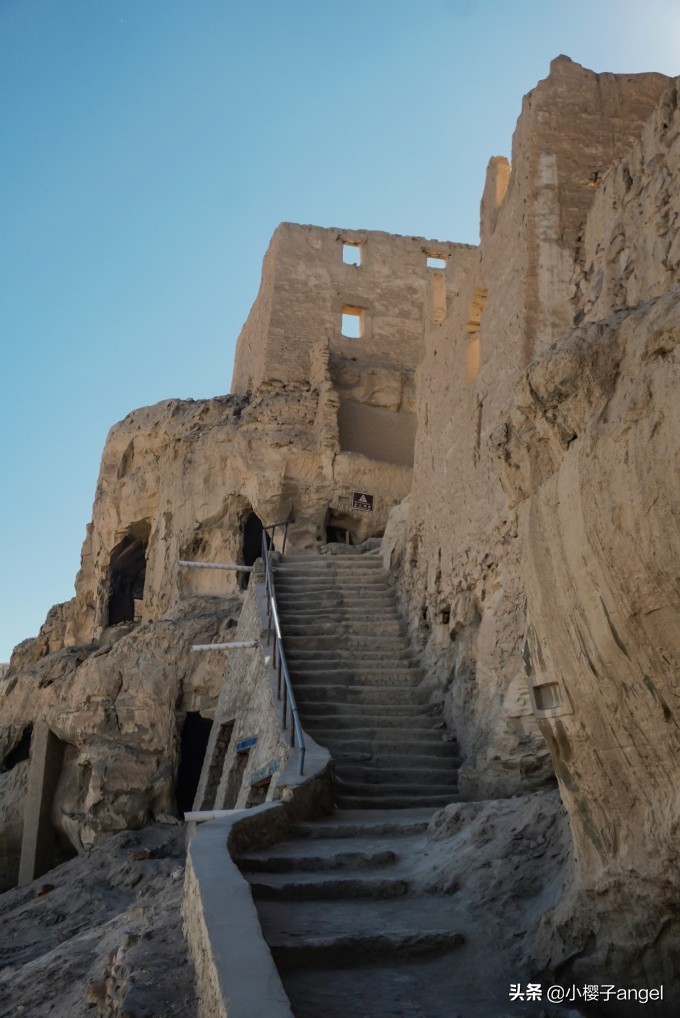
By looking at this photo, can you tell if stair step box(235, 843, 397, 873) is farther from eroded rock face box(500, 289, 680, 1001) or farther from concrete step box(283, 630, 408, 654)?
concrete step box(283, 630, 408, 654)

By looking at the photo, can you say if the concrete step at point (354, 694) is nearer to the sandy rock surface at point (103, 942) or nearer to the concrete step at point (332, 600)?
the concrete step at point (332, 600)

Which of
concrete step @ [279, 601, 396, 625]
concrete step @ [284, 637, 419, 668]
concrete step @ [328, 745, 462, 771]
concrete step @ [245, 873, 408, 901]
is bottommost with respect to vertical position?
concrete step @ [245, 873, 408, 901]

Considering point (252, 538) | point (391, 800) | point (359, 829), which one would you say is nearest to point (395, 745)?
point (391, 800)

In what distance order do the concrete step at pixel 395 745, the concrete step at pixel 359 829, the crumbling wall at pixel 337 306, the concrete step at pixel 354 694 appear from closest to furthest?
the concrete step at pixel 359 829 < the concrete step at pixel 395 745 < the concrete step at pixel 354 694 < the crumbling wall at pixel 337 306

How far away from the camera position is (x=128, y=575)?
2588 cm

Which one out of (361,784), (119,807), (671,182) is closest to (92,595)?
(119,807)

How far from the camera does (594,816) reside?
404 centimetres

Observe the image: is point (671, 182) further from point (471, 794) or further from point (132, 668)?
point (132, 668)

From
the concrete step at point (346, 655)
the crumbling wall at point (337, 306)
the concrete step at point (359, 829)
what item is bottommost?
the concrete step at point (359, 829)

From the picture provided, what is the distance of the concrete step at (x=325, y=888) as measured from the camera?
5.64 meters

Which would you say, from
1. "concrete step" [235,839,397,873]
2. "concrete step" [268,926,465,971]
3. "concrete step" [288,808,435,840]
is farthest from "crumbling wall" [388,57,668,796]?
"concrete step" [268,926,465,971]

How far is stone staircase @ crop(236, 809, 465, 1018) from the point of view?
14.4 feet

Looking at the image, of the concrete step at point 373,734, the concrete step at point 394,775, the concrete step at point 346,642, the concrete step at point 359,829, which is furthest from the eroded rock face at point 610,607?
the concrete step at point 346,642

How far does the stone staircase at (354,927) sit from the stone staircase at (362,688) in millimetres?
2211
